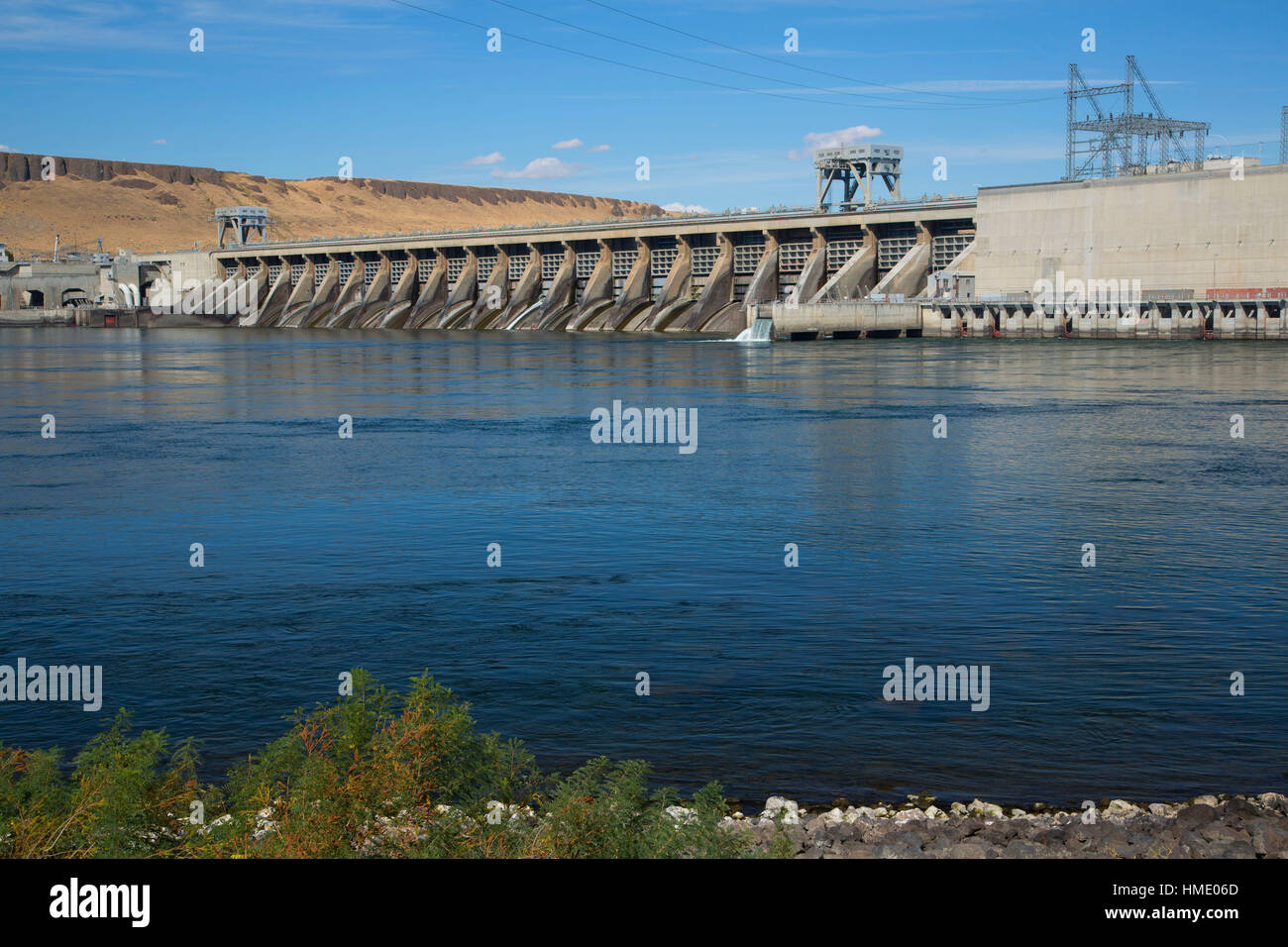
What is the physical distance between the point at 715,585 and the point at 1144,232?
72.4 m

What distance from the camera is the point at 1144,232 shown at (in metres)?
80.4

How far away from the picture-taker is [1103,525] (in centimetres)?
2061

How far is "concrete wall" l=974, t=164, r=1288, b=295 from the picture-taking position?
76062 mm

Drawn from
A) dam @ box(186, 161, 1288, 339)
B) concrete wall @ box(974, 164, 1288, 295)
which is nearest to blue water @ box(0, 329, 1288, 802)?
concrete wall @ box(974, 164, 1288, 295)

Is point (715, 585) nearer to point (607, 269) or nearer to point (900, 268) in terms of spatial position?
point (900, 268)

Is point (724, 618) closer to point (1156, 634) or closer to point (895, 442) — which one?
point (1156, 634)

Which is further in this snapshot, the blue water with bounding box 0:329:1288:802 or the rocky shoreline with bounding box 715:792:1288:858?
the blue water with bounding box 0:329:1288:802

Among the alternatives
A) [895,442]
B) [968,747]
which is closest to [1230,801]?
[968,747]

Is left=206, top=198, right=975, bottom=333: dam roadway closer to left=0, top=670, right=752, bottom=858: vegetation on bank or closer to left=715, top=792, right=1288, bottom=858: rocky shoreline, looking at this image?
left=715, top=792, right=1288, bottom=858: rocky shoreline

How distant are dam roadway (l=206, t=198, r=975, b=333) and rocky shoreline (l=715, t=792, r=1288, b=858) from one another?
79334mm

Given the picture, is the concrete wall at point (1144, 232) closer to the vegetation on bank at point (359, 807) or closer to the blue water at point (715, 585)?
the blue water at point (715, 585)

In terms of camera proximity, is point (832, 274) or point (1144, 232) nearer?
point (1144, 232)

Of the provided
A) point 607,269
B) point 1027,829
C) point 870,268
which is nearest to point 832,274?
point 870,268

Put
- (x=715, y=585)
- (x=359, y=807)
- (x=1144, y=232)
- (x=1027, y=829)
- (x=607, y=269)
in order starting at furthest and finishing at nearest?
1. (x=607, y=269)
2. (x=1144, y=232)
3. (x=715, y=585)
4. (x=1027, y=829)
5. (x=359, y=807)
